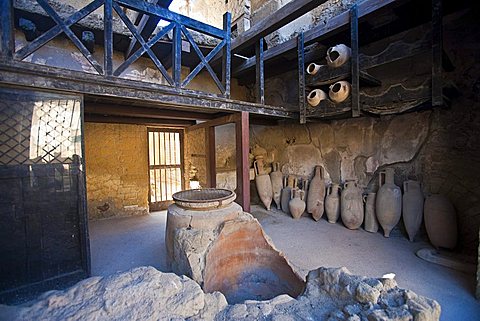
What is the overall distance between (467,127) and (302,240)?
2.74m

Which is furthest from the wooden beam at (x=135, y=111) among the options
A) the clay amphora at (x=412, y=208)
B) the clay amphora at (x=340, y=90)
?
the clay amphora at (x=412, y=208)

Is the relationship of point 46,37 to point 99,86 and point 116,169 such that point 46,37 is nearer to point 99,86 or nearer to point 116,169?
point 99,86

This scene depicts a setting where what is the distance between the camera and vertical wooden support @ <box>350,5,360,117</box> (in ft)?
9.40

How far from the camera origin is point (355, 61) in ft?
9.70

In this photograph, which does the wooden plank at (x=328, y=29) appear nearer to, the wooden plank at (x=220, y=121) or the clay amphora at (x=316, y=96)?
the clay amphora at (x=316, y=96)

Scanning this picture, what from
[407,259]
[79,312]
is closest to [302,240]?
[407,259]

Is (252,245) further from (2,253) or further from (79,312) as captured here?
(2,253)

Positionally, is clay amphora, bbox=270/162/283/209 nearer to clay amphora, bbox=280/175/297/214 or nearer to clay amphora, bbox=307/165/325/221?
clay amphora, bbox=280/175/297/214

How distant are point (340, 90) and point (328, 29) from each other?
91cm

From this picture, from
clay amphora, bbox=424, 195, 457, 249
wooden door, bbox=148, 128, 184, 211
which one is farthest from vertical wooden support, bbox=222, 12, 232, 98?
clay amphora, bbox=424, 195, 457, 249

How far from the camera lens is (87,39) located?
10.8 ft

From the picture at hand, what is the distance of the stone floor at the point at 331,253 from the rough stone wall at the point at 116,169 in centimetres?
46

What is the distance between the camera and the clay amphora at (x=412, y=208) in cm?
327

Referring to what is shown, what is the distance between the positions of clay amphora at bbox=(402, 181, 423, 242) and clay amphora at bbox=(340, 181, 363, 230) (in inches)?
24.9
